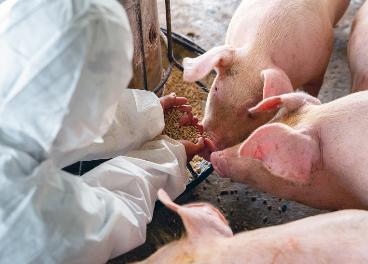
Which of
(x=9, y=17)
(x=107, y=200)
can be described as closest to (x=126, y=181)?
A: (x=107, y=200)

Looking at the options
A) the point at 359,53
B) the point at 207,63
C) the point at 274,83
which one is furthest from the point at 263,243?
the point at 359,53

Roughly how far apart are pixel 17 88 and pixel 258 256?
684 millimetres

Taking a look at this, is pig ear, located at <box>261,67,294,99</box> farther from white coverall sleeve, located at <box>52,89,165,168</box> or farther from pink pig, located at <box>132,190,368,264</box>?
pink pig, located at <box>132,190,368,264</box>

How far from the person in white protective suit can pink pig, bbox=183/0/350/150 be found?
814mm

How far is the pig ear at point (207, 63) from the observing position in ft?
5.91

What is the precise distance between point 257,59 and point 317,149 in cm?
55

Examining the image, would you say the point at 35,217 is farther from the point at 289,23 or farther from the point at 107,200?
the point at 289,23

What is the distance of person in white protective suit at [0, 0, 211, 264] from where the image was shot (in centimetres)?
96

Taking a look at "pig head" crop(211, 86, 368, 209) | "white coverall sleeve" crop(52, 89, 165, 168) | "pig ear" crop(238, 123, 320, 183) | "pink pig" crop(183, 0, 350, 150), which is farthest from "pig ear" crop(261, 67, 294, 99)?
"white coverall sleeve" crop(52, 89, 165, 168)

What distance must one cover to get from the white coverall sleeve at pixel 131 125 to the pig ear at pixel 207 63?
0.91 ft

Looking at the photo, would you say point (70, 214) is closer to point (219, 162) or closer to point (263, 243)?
point (263, 243)

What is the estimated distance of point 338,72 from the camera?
2711mm

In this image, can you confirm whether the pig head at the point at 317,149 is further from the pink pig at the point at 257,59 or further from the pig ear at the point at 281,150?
the pink pig at the point at 257,59

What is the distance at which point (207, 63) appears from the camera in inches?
71.6
